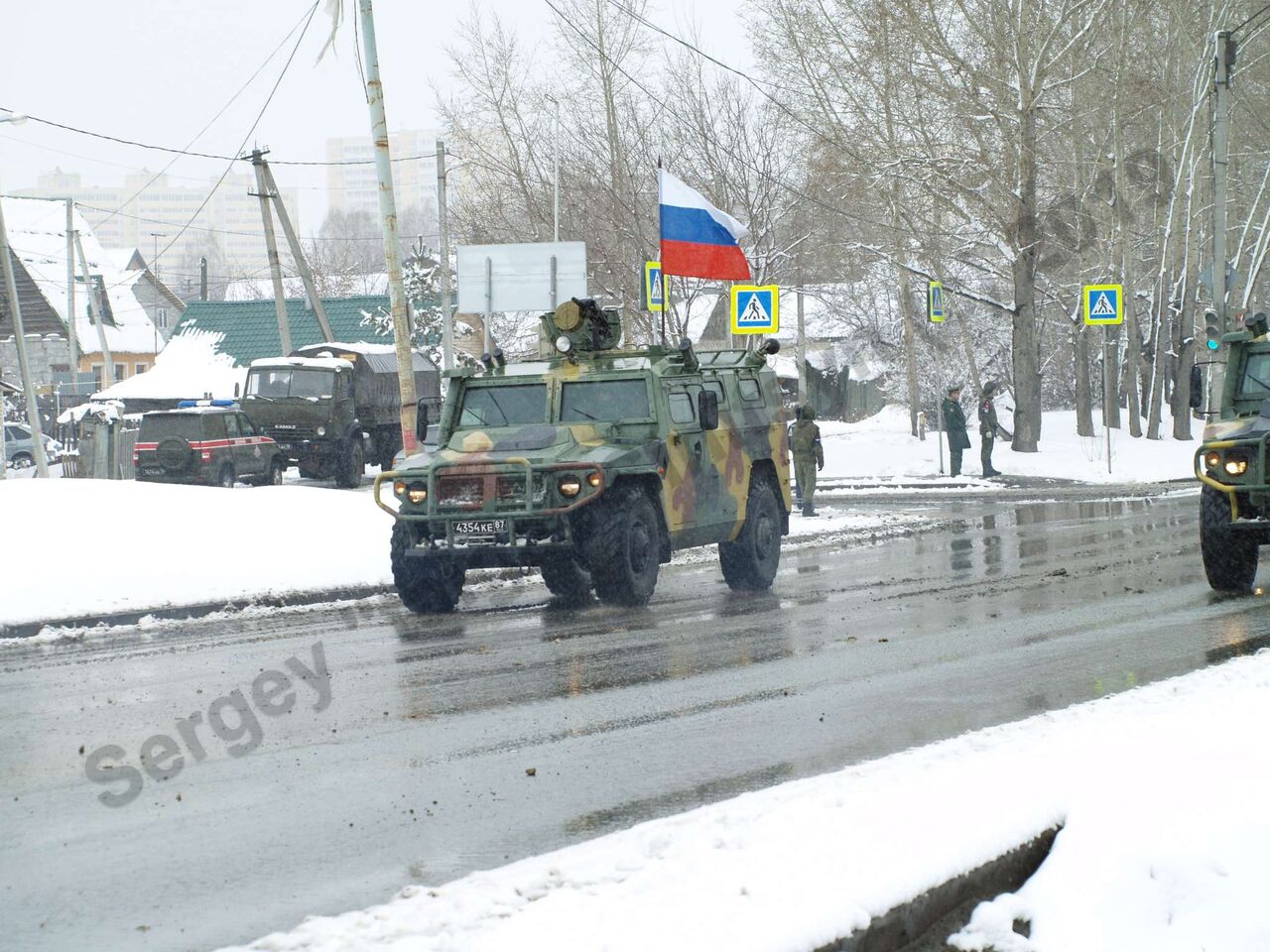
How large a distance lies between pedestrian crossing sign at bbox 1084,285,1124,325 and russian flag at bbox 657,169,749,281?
8.29m

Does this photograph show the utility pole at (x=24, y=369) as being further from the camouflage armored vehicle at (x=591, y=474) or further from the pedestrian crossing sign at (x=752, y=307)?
the camouflage armored vehicle at (x=591, y=474)

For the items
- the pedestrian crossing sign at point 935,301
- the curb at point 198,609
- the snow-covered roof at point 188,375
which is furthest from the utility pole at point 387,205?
the snow-covered roof at point 188,375

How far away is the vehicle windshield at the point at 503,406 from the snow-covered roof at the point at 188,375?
4094cm

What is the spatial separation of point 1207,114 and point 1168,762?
39.8 metres

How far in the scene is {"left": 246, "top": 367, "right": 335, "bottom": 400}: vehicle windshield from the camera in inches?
1373

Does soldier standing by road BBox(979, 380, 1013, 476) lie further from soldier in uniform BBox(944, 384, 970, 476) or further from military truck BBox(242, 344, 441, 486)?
military truck BBox(242, 344, 441, 486)

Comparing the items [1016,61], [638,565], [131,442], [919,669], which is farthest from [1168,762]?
[131,442]

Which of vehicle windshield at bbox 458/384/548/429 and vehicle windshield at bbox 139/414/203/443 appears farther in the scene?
vehicle windshield at bbox 139/414/203/443

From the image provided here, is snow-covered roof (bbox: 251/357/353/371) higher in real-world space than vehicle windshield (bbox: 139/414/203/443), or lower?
higher

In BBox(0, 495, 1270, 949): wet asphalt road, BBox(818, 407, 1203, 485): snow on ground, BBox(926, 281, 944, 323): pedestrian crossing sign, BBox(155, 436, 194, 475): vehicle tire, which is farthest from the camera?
BBox(818, 407, 1203, 485): snow on ground

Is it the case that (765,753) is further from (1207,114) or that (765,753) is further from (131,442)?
(1207,114)

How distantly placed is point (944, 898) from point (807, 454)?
1777 cm

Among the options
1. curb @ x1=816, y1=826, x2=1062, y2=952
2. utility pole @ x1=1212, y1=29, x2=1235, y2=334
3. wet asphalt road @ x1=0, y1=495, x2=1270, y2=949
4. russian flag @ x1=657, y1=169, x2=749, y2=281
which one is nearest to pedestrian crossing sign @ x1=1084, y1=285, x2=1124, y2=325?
utility pole @ x1=1212, y1=29, x2=1235, y2=334

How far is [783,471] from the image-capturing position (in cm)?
1589
